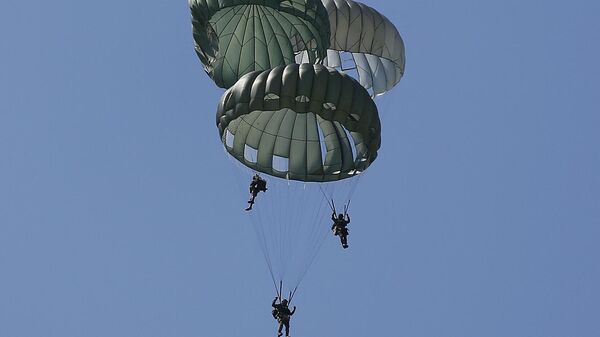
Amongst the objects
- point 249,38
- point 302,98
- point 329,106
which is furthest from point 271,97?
point 249,38

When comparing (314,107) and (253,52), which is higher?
(253,52)

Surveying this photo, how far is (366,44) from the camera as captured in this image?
140ft

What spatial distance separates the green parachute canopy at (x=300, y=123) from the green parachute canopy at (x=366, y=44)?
3654mm

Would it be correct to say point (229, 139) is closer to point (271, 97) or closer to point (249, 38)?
point (249, 38)

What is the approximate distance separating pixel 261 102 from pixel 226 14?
12.4 feet

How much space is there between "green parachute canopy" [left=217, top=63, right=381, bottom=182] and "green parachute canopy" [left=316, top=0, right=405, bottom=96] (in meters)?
3.65

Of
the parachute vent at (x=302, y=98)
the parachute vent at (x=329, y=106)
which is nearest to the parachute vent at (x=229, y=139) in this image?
the parachute vent at (x=302, y=98)

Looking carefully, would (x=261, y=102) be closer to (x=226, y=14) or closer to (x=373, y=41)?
(x=226, y=14)

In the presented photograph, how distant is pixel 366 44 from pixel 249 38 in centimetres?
441

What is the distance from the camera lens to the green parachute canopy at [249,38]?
125 feet

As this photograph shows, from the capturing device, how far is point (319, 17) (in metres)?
37.7

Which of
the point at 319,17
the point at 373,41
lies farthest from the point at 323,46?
the point at 373,41

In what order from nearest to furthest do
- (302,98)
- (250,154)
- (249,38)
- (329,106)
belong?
1. (302,98)
2. (329,106)
3. (250,154)
4. (249,38)

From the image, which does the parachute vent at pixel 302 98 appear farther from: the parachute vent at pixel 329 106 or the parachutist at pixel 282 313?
the parachutist at pixel 282 313
